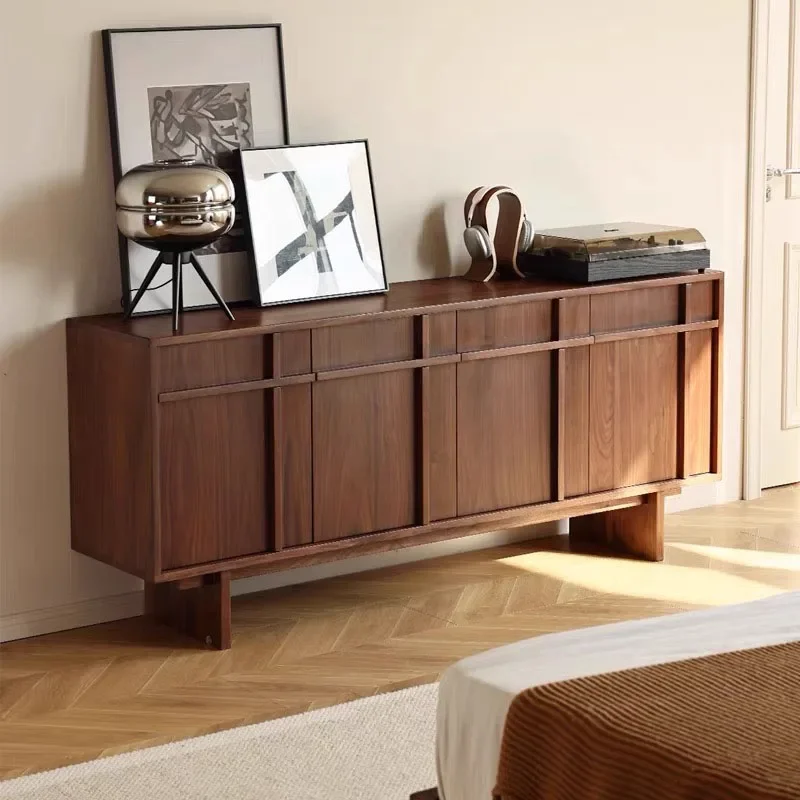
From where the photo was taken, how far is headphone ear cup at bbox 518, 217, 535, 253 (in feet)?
15.6

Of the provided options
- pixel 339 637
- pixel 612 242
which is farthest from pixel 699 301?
pixel 339 637

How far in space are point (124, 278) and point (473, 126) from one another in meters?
1.33

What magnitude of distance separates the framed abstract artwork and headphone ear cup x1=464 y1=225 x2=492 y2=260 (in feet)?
2.12

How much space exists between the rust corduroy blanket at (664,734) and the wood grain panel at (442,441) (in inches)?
76.5

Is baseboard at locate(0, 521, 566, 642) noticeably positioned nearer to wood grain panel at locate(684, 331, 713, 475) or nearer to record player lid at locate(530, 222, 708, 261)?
wood grain panel at locate(684, 331, 713, 475)

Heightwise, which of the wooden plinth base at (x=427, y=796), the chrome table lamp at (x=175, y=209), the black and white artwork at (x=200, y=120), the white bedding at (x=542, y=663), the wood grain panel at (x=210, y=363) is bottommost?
the wooden plinth base at (x=427, y=796)

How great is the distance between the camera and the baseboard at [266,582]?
4.20 meters

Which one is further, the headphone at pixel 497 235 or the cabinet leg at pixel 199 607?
the headphone at pixel 497 235

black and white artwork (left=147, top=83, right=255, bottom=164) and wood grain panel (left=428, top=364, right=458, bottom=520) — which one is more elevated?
black and white artwork (left=147, top=83, right=255, bottom=164)

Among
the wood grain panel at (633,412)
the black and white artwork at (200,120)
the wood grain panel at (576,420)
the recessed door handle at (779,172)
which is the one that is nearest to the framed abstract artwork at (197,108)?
the black and white artwork at (200,120)

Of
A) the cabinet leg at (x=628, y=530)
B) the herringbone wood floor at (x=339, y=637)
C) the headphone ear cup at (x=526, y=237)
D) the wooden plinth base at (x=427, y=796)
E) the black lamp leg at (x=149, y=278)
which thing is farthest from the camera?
the cabinet leg at (x=628, y=530)

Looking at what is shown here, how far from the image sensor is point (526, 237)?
476 cm

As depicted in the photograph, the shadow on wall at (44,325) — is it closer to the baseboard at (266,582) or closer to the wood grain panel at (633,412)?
the baseboard at (266,582)

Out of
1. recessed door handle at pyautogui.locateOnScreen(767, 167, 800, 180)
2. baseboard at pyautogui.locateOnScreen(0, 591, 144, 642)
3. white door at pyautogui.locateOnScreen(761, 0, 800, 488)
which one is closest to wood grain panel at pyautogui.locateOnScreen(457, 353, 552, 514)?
baseboard at pyautogui.locateOnScreen(0, 591, 144, 642)
